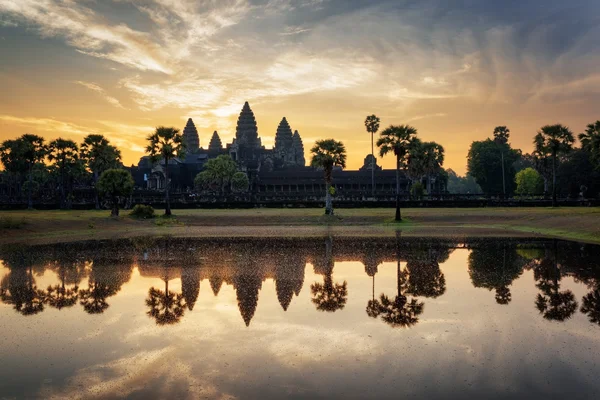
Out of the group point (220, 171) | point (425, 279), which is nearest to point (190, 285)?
point (425, 279)

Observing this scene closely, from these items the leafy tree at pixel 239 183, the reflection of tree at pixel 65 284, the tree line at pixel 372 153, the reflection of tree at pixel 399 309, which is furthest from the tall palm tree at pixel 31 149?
the reflection of tree at pixel 399 309

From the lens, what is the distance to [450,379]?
8.48 m

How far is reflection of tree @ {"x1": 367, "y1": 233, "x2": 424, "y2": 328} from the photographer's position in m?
12.3

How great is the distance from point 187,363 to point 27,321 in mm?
5455

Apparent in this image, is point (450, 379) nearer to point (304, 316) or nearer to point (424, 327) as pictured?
point (424, 327)

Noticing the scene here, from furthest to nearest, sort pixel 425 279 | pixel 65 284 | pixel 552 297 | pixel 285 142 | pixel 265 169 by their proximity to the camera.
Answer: pixel 285 142 → pixel 265 169 → pixel 425 279 → pixel 65 284 → pixel 552 297

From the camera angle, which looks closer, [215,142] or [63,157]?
[63,157]

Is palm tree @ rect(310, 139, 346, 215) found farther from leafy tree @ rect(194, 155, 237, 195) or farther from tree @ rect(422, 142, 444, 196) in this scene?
leafy tree @ rect(194, 155, 237, 195)

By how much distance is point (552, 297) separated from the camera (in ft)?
48.3

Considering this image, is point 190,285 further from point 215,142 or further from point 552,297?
point 215,142

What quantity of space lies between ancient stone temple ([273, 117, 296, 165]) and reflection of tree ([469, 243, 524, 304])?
433 feet

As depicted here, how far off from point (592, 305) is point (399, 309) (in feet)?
16.0

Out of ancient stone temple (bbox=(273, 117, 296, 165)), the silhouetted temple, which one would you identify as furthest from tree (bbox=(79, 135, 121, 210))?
ancient stone temple (bbox=(273, 117, 296, 165))

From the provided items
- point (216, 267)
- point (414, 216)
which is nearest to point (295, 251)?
point (216, 267)
